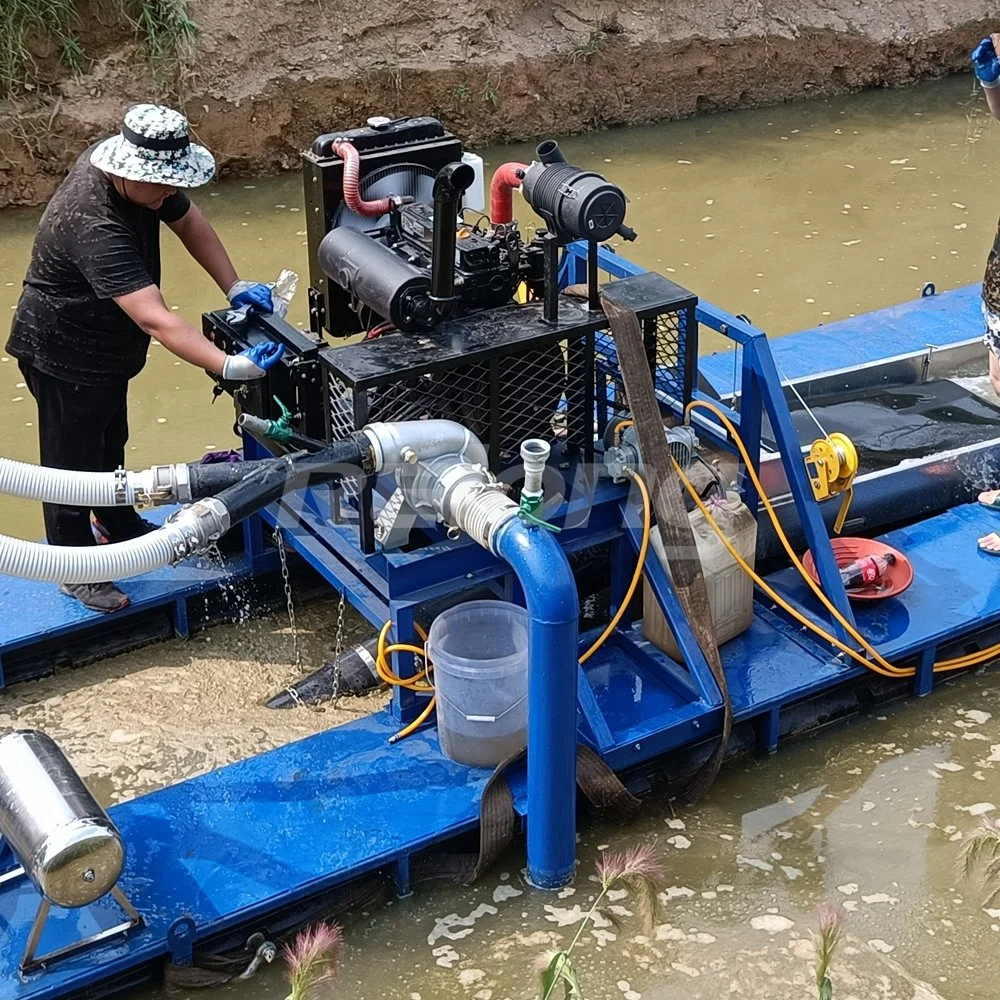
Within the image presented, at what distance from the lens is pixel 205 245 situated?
4.73 m

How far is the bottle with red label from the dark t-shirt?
2.30 meters

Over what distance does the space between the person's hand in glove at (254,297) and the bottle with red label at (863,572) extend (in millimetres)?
1990

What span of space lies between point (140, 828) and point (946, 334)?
13.5ft

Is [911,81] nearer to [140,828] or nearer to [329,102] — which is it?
[329,102]

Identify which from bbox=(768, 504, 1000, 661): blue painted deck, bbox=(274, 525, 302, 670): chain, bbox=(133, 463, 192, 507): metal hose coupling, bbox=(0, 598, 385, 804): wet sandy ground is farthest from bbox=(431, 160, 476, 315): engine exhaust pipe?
bbox=(768, 504, 1000, 661): blue painted deck

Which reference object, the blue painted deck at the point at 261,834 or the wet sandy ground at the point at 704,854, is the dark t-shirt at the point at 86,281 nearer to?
the wet sandy ground at the point at 704,854

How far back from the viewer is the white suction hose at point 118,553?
321cm

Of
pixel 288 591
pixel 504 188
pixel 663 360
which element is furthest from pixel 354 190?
pixel 288 591

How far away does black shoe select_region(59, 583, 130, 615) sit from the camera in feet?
15.0

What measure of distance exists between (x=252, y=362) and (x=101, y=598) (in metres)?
1.00

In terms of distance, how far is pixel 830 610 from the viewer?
4.22 m

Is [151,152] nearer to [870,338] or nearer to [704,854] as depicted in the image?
[704,854]

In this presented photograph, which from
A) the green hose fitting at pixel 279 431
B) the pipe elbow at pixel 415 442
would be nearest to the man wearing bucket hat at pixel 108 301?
the green hose fitting at pixel 279 431

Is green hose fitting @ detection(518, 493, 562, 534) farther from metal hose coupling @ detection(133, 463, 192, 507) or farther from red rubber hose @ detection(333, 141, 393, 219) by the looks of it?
red rubber hose @ detection(333, 141, 393, 219)
